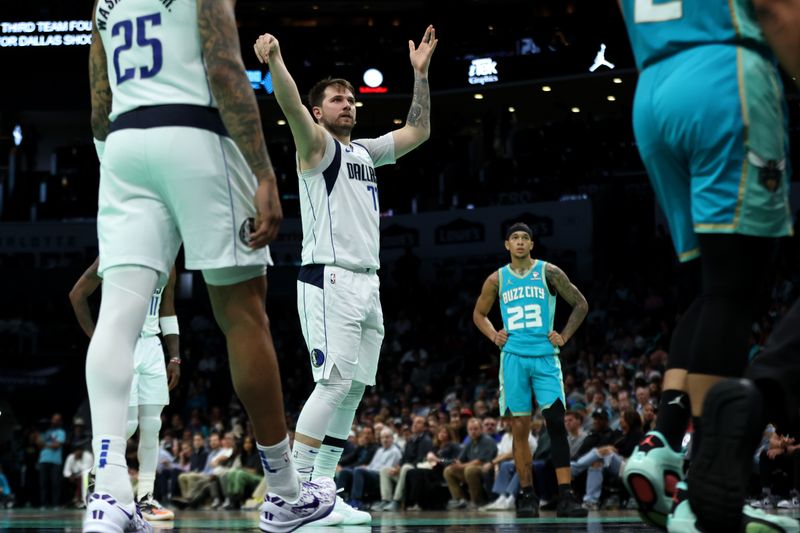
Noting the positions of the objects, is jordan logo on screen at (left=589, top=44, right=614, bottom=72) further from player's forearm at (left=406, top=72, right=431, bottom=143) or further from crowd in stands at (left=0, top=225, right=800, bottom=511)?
player's forearm at (left=406, top=72, right=431, bottom=143)

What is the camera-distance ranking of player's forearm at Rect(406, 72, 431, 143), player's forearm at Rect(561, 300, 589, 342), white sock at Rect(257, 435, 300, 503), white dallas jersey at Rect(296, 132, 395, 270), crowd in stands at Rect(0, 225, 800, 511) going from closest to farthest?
white sock at Rect(257, 435, 300, 503) → white dallas jersey at Rect(296, 132, 395, 270) → player's forearm at Rect(406, 72, 431, 143) → player's forearm at Rect(561, 300, 589, 342) → crowd in stands at Rect(0, 225, 800, 511)

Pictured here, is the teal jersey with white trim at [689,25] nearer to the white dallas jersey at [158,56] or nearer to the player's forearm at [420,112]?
the white dallas jersey at [158,56]

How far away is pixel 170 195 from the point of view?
3.61 metres

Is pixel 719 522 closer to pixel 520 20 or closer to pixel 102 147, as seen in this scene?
pixel 102 147

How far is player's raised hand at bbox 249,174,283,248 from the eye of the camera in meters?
3.56

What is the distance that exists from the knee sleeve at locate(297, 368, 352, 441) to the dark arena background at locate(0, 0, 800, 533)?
13.7 metres

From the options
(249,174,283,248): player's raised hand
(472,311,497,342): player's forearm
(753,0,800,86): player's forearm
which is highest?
(753,0,800,86): player's forearm

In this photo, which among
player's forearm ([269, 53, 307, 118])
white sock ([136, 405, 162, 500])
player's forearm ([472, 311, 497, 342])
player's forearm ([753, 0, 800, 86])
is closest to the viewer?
player's forearm ([753, 0, 800, 86])

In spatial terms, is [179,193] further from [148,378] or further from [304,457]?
[148,378]

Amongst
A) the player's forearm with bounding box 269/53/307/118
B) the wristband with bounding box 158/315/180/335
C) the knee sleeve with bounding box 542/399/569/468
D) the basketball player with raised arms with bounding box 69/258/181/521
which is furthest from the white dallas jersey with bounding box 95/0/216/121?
the knee sleeve with bounding box 542/399/569/468

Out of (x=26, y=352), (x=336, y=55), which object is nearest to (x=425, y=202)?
(x=336, y=55)

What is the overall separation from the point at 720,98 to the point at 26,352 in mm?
26545

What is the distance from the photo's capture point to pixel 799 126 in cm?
2334

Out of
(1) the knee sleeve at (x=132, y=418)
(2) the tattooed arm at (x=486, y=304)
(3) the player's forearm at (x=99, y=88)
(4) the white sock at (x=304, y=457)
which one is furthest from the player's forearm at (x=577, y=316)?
(3) the player's forearm at (x=99, y=88)
